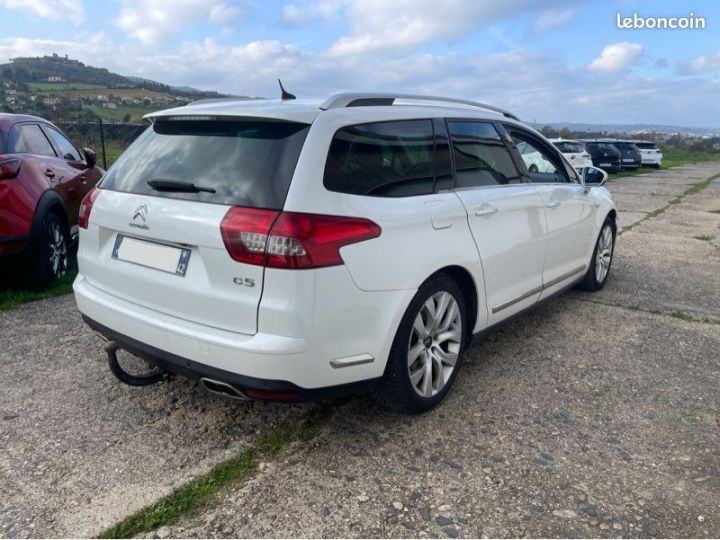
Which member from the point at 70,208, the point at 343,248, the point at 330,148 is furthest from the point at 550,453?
the point at 70,208

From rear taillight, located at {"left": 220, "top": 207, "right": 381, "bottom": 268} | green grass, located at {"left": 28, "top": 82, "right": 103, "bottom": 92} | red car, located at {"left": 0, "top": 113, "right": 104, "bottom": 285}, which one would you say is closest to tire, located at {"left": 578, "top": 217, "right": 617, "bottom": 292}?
rear taillight, located at {"left": 220, "top": 207, "right": 381, "bottom": 268}

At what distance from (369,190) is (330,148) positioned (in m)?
0.28

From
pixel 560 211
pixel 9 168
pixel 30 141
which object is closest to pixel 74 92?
pixel 30 141

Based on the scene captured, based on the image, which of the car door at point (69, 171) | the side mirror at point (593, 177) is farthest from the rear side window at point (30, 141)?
the side mirror at point (593, 177)

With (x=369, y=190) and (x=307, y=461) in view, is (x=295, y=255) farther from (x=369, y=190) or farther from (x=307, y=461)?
(x=307, y=461)

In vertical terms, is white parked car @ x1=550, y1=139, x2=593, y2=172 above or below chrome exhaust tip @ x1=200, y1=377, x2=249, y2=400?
above

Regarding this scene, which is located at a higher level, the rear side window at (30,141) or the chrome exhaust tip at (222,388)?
the rear side window at (30,141)

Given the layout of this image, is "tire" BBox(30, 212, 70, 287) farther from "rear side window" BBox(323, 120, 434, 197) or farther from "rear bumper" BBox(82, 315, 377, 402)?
"rear side window" BBox(323, 120, 434, 197)

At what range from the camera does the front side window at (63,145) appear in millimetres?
6332

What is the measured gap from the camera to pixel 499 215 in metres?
3.72

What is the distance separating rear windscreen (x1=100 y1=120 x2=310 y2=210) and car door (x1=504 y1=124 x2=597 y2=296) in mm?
2137

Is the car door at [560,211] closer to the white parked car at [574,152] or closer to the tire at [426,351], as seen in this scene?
the tire at [426,351]

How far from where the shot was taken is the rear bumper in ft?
8.45

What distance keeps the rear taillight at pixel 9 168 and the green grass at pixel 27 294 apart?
1047mm
